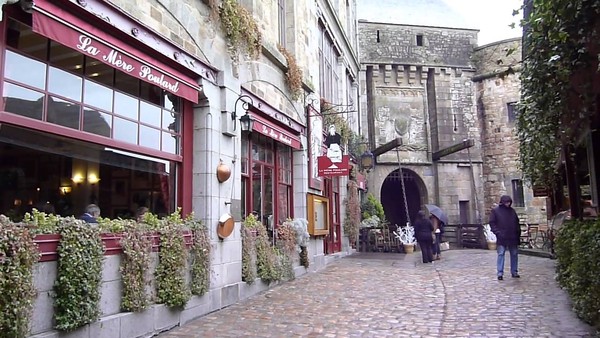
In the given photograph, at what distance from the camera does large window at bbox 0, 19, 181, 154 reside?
4391 mm

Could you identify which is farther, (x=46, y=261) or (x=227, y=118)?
(x=227, y=118)

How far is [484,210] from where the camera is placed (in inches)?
872

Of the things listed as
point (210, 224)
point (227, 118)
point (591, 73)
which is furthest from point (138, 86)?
point (591, 73)

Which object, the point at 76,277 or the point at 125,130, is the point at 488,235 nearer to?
the point at 125,130

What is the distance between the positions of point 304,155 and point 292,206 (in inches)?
45.6

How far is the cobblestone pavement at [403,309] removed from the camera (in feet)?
17.8

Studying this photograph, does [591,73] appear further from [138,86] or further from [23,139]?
[23,139]

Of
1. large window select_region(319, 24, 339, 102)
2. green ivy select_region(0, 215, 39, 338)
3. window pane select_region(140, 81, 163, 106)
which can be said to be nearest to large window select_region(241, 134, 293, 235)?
window pane select_region(140, 81, 163, 106)

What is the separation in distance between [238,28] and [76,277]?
4583mm

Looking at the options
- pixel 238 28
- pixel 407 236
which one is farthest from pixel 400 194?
pixel 238 28

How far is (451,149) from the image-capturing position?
67.7 feet

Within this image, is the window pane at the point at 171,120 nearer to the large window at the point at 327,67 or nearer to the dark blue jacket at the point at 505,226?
the dark blue jacket at the point at 505,226

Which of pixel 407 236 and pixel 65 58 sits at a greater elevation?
pixel 65 58

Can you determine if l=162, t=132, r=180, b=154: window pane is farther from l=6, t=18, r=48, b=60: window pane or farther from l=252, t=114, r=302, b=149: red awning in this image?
l=6, t=18, r=48, b=60: window pane
